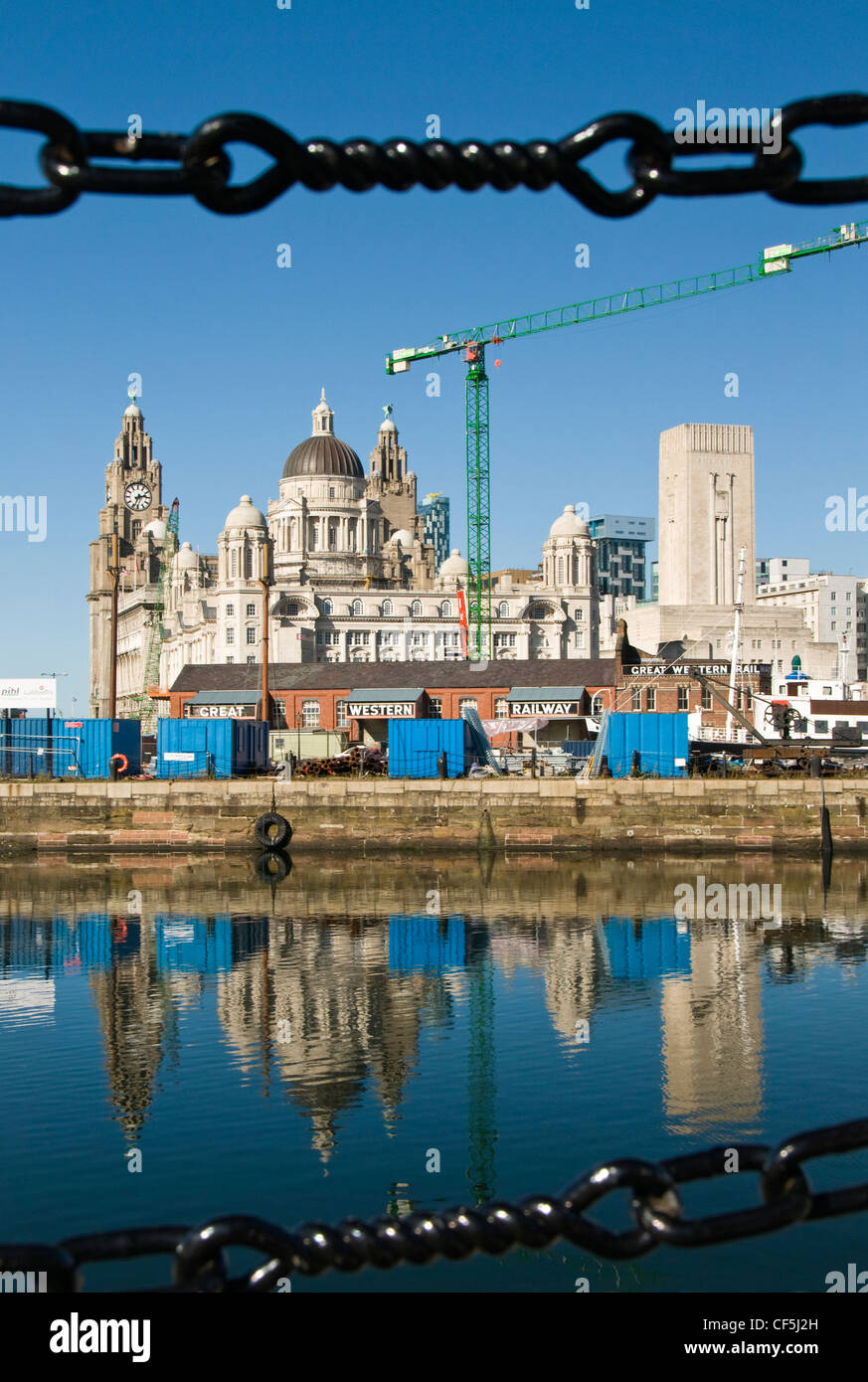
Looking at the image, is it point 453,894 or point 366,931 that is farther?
point 453,894

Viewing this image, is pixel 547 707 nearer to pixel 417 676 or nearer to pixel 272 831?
pixel 417 676

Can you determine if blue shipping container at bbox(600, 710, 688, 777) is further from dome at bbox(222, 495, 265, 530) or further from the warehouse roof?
dome at bbox(222, 495, 265, 530)

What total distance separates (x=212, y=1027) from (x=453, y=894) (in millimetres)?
15852

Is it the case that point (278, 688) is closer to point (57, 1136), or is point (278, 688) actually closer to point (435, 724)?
point (435, 724)

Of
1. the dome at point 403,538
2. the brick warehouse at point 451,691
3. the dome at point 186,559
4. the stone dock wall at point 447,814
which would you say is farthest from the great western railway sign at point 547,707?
the dome at point 403,538

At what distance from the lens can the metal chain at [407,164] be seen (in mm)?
3078

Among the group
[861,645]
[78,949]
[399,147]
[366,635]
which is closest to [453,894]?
[78,949]

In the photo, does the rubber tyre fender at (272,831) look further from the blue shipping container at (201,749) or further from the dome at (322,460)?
the dome at (322,460)

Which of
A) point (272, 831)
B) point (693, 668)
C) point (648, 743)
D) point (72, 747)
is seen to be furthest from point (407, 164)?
point (693, 668)

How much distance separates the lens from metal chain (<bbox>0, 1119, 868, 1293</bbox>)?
10.3ft

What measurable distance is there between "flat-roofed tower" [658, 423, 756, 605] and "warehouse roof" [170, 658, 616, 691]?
252ft

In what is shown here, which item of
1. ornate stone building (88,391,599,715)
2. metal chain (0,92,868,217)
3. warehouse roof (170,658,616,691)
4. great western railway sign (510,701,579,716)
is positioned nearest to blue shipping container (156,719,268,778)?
great western railway sign (510,701,579,716)

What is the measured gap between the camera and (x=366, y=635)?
5379 inches
